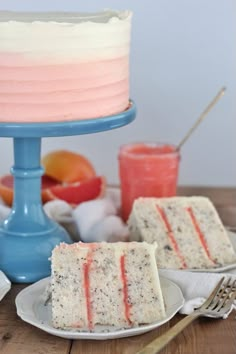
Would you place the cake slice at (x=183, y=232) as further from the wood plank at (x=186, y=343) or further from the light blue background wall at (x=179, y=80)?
the light blue background wall at (x=179, y=80)

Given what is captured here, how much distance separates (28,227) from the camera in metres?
1.17

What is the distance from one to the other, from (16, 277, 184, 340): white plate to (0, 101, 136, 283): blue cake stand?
2.5 inches

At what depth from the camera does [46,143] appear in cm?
176

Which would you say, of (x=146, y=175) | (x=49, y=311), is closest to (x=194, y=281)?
(x=49, y=311)

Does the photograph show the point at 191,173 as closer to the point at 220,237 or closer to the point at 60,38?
the point at 220,237

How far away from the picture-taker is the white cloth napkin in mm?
1066

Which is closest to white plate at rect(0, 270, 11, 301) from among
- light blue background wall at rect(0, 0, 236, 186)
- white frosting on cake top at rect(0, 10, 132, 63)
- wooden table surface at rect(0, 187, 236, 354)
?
wooden table surface at rect(0, 187, 236, 354)

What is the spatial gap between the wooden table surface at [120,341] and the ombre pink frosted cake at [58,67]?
264 millimetres

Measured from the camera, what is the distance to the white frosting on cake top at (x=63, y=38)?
3.34 ft

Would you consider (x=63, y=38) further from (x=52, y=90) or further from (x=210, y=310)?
(x=210, y=310)

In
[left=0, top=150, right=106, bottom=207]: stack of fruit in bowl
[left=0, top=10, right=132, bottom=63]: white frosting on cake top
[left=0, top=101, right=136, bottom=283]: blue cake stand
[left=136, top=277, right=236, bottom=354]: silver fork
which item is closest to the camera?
[left=136, top=277, right=236, bottom=354]: silver fork

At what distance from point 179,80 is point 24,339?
858 millimetres

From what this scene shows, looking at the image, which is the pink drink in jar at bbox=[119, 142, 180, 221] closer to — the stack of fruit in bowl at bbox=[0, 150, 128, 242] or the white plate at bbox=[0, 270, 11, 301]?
the stack of fruit in bowl at bbox=[0, 150, 128, 242]

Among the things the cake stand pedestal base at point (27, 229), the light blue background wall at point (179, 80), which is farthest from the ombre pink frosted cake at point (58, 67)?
the light blue background wall at point (179, 80)
